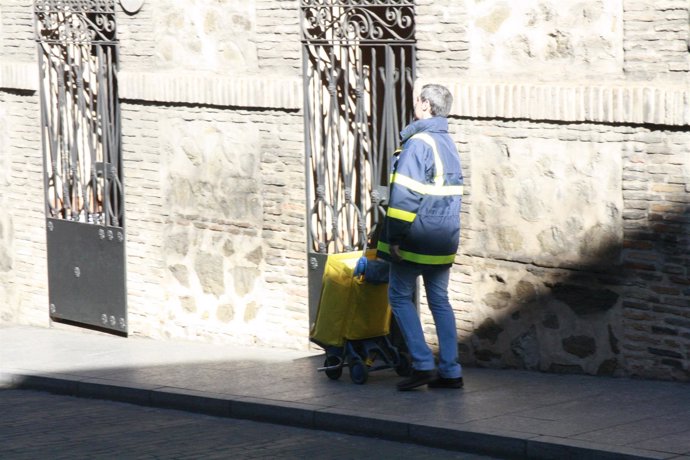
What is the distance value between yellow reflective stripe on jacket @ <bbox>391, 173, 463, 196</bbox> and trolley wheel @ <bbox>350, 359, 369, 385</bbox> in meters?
1.32

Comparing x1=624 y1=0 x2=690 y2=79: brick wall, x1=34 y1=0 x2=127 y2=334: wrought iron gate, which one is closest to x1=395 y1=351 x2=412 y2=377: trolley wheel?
x1=624 y1=0 x2=690 y2=79: brick wall

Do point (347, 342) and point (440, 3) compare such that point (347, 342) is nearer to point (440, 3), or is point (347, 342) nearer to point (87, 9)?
point (440, 3)

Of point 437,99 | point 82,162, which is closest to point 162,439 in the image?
point 437,99

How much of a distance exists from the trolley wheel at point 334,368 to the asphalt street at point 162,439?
949 millimetres

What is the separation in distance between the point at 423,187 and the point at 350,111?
2484mm

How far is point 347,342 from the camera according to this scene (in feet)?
32.6

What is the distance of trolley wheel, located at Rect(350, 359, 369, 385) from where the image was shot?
32.3 ft

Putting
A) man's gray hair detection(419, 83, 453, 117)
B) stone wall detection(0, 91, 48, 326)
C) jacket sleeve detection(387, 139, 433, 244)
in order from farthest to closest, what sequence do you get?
stone wall detection(0, 91, 48, 326)
man's gray hair detection(419, 83, 453, 117)
jacket sleeve detection(387, 139, 433, 244)

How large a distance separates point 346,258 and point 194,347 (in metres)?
2.75

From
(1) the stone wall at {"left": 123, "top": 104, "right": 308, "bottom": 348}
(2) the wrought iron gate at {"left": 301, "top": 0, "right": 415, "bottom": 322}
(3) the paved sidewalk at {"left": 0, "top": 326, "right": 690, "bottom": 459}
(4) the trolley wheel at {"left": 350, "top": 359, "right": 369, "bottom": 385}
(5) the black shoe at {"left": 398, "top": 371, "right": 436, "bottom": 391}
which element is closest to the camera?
(3) the paved sidewalk at {"left": 0, "top": 326, "right": 690, "bottom": 459}

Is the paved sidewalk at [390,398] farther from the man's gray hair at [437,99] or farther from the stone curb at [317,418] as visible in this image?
the man's gray hair at [437,99]

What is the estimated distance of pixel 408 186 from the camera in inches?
360

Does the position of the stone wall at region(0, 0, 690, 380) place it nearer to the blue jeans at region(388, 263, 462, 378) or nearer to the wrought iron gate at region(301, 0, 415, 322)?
the wrought iron gate at region(301, 0, 415, 322)

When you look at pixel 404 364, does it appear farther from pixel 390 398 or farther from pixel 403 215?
pixel 403 215
